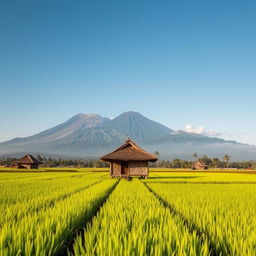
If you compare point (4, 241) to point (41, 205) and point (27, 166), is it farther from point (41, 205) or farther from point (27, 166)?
point (27, 166)

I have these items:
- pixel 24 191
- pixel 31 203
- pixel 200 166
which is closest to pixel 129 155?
pixel 24 191

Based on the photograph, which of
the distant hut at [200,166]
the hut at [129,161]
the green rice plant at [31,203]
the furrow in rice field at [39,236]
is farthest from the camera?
the distant hut at [200,166]

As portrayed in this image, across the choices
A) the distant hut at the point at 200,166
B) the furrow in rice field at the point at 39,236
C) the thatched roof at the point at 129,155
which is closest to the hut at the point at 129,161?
the thatched roof at the point at 129,155

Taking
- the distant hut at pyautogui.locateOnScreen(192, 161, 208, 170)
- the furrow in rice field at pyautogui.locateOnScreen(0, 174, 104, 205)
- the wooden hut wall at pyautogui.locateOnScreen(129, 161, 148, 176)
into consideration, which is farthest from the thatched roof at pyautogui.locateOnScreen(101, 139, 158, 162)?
the distant hut at pyautogui.locateOnScreen(192, 161, 208, 170)

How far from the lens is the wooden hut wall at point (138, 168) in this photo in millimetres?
26859

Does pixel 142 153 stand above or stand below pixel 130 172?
above

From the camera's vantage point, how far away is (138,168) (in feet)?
88.5

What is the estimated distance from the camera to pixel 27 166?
63875 millimetres

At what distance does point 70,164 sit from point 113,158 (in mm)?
97189

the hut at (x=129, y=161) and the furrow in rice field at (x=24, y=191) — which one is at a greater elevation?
the hut at (x=129, y=161)

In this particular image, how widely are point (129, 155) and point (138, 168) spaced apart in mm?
1430

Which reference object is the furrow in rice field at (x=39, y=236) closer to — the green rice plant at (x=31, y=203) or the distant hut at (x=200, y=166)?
the green rice plant at (x=31, y=203)

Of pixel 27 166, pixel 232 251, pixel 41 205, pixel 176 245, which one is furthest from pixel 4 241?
pixel 27 166

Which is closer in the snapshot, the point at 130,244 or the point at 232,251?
the point at 130,244
